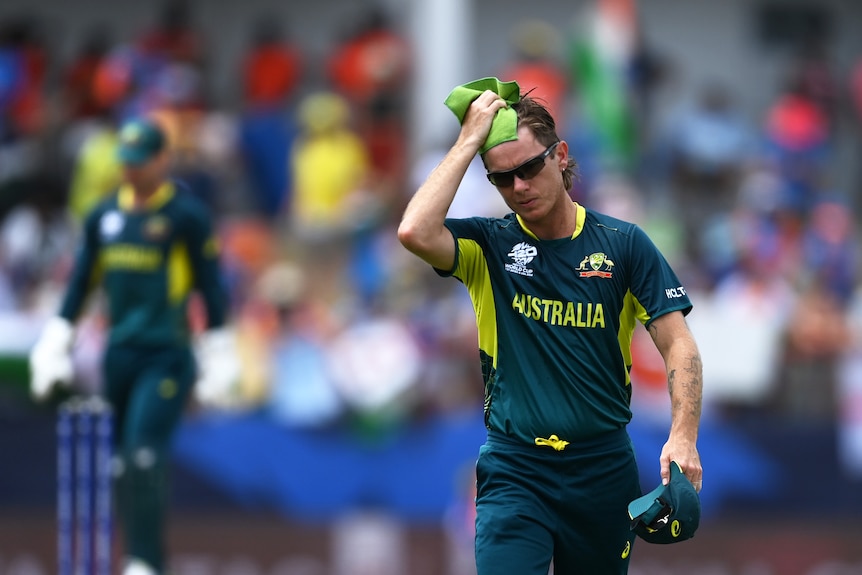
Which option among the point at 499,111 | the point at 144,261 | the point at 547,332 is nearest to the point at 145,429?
the point at 144,261

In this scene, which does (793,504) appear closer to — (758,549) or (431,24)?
(758,549)

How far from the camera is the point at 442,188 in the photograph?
544 centimetres

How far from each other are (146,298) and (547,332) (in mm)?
3607

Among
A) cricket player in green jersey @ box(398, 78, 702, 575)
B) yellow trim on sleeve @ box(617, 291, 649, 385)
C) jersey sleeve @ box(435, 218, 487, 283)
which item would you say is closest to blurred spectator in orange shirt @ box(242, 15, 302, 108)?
jersey sleeve @ box(435, 218, 487, 283)

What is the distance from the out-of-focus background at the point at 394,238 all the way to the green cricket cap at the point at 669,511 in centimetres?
687

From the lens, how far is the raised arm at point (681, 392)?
5289 mm

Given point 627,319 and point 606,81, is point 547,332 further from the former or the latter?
point 606,81

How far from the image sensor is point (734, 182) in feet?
55.3

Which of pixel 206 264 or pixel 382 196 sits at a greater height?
pixel 206 264

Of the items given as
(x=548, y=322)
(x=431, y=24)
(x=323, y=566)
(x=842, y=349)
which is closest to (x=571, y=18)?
(x=431, y=24)

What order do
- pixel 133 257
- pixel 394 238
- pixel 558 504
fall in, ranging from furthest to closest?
pixel 394 238
pixel 133 257
pixel 558 504

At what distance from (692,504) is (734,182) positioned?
12.1 m

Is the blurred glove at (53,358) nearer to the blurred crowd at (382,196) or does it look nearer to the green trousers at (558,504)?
the blurred crowd at (382,196)

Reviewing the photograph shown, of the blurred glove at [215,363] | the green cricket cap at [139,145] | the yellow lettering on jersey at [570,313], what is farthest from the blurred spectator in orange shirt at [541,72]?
the yellow lettering on jersey at [570,313]
